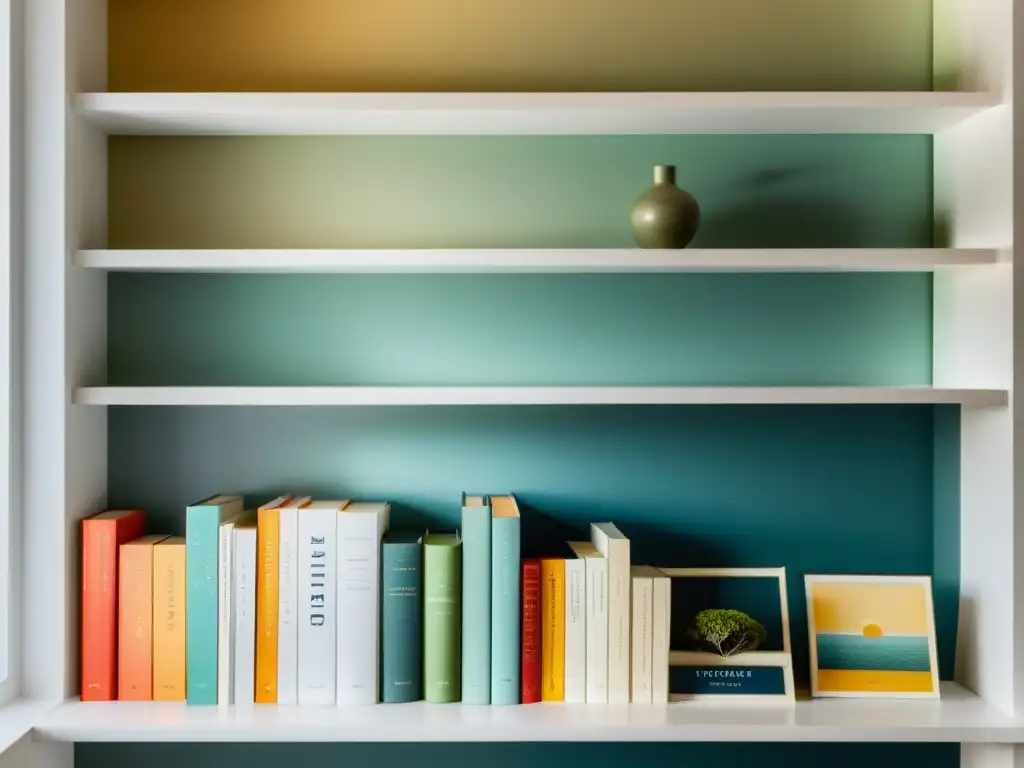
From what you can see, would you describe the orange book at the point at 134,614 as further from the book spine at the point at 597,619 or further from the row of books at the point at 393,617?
the book spine at the point at 597,619

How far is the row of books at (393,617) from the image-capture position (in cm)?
164

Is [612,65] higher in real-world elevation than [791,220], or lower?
higher

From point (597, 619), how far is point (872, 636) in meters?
0.51

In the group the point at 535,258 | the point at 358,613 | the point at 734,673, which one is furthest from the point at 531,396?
the point at 734,673

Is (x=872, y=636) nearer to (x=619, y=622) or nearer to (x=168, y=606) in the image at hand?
(x=619, y=622)

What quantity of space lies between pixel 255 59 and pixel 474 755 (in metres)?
1.38

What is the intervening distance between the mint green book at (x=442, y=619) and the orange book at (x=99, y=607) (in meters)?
0.53

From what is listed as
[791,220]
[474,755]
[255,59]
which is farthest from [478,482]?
[255,59]

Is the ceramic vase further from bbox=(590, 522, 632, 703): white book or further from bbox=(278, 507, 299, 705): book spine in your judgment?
bbox=(278, 507, 299, 705): book spine

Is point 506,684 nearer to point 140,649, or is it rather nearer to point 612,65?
point 140,649

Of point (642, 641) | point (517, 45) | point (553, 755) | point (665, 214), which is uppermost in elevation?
point (517, 45)

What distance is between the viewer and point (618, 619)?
1645 mm

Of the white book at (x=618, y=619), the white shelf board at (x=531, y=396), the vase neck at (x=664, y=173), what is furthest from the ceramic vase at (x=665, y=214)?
the white book at (x=618, y=619)

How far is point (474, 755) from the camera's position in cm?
185
